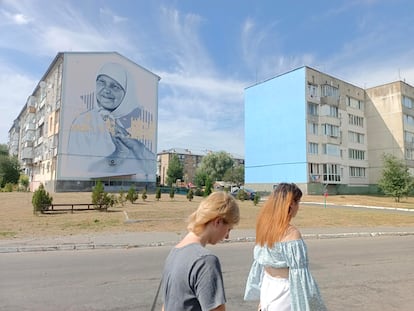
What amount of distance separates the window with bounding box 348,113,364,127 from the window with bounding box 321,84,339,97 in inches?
209

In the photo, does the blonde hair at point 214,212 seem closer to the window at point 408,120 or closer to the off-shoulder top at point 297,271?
the off-shoulder top at point 297,271

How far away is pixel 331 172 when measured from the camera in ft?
166

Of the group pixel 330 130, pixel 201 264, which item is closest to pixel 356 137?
pixel 330 130

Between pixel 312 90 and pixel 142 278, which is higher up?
pixel 312 90

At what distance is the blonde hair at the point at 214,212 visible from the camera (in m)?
2.01

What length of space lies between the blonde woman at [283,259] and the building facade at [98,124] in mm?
46779

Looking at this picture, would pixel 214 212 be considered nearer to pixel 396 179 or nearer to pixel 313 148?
pixel 396 179

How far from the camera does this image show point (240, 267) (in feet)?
26.5

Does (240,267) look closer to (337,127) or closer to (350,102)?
(337,127)

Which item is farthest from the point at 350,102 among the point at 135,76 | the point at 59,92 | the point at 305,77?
the point at 59,92

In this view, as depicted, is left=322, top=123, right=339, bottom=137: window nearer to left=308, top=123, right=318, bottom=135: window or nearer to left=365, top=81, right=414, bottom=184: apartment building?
left=308, top=123, right=318, bottom=135: window

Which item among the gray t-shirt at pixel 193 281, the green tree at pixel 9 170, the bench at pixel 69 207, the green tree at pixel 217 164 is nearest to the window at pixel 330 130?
the bench at pixel 69 207

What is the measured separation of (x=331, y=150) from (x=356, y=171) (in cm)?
884

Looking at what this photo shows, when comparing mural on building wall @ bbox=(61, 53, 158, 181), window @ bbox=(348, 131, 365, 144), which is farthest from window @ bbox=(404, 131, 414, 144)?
mural on building wall @ bbox=(61, 53, 158, 181)
